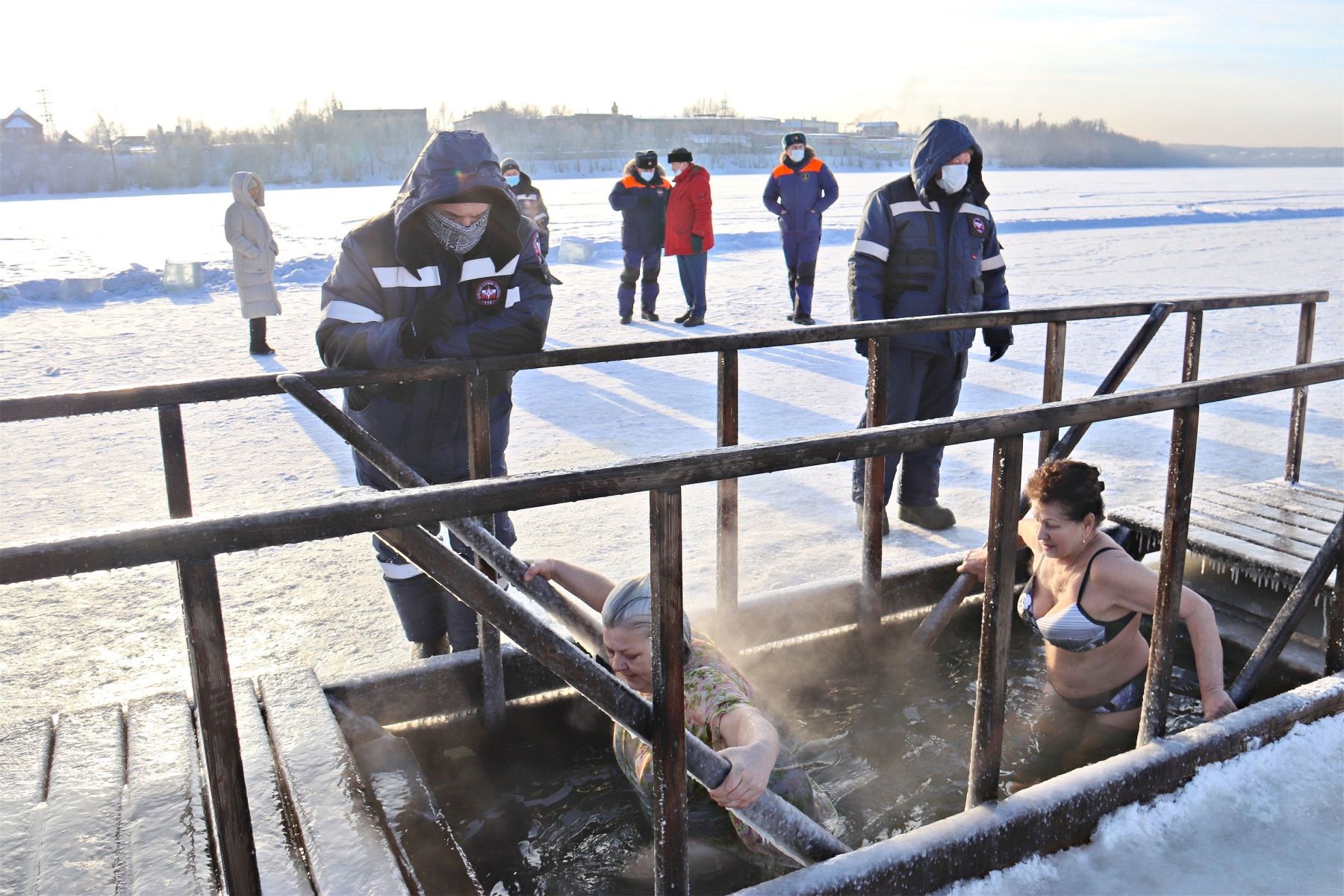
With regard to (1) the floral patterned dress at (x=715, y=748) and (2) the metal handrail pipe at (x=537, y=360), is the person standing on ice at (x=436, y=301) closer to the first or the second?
(2) the metal handrail pipe at (x=537, y=360)

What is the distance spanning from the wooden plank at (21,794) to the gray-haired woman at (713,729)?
95cm

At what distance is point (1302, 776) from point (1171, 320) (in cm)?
845

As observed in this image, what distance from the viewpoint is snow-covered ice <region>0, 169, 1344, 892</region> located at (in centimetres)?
328

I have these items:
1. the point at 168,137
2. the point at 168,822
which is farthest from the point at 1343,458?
the point at 168,137

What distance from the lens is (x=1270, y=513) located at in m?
3.57

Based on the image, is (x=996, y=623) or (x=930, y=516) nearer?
(x=996, y=623)

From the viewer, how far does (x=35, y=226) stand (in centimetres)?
1952

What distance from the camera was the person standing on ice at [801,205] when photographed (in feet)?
28.7

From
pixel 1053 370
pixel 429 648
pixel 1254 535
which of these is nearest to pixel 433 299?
pixel 429 648

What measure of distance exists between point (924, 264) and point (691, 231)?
15.9ft

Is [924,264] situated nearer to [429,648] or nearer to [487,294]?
[487,294]

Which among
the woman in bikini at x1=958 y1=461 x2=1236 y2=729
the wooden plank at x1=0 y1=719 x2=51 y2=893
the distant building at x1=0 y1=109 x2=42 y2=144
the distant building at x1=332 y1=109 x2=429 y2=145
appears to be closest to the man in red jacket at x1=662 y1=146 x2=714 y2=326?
the woman in bikini at x1=958 y1=461 x2=1236 y2=729

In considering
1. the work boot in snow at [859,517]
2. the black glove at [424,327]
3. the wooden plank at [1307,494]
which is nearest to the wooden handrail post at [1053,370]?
the work boot in snow at [859,517]

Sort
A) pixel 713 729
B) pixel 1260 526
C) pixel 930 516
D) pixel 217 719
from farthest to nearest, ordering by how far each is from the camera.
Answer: pixel 930 516, pixel 1260 526, pixel 713 729, pixel 217 719
